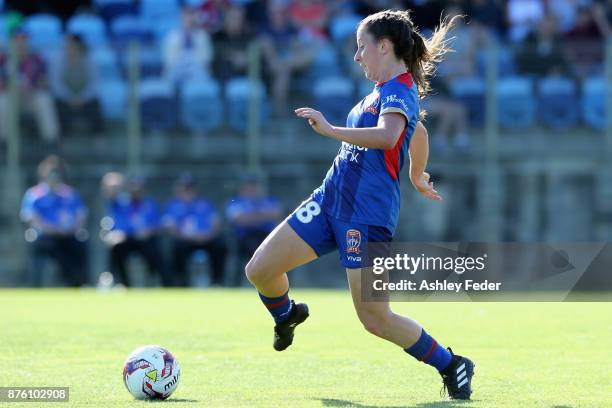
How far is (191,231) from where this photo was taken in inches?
744

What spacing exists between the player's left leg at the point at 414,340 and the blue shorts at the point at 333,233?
0.14 meters

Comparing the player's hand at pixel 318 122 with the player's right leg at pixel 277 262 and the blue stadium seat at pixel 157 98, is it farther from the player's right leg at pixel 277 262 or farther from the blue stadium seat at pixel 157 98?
the blue stadium seat at pixel 157 98

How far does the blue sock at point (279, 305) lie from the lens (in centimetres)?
783

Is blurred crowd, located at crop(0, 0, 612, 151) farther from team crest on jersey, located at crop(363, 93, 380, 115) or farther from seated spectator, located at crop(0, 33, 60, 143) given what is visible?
team crest on jersey, located at crop(363, 93, 380, 115)

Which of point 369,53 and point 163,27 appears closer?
point 369,53

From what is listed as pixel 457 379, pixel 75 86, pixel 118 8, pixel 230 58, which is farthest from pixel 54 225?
pixel 457 379

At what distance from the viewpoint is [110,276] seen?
19.0 meters

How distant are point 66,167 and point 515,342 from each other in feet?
35.1

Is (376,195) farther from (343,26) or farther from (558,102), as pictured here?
(343,26)

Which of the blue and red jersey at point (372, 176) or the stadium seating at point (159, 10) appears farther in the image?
the stadium seating at point (159, 10)

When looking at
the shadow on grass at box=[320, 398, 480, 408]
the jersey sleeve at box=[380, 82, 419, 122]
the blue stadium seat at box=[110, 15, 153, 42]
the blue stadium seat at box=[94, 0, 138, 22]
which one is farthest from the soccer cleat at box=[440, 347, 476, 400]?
the blue stadium seat at box=[94, 0, 138, 22]

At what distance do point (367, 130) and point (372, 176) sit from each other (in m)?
0.50

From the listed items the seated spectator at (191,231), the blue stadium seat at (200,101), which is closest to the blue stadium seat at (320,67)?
the blue stadium seat at (200,101)

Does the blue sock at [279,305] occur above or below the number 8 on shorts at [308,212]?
below
